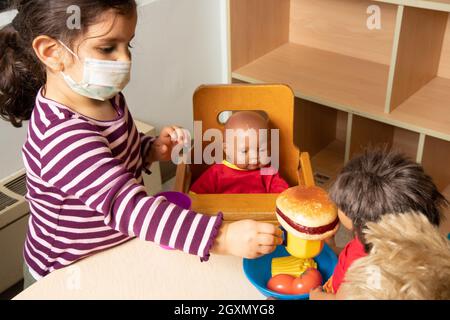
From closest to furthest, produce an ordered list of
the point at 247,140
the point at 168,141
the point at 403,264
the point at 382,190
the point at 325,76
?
the point at 403,264 → the point at 382,190 → the point at 168,141 → the point at 247,140 → the point at 325,76

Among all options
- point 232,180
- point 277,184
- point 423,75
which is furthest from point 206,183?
point 423,75

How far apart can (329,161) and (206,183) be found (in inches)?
32.2

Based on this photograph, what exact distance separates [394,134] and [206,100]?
3.00 ft

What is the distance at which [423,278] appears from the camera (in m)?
0.48

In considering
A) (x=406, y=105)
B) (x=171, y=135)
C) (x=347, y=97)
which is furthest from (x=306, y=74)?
(x=171, y=135)

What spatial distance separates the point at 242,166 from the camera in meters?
1.26

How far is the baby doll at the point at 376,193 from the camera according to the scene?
0.68 m

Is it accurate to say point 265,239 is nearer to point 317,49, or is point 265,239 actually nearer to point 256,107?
point 256,107

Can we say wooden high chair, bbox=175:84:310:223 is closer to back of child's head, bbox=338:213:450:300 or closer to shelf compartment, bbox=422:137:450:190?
shelf compartment, bbox=422:137:450:190

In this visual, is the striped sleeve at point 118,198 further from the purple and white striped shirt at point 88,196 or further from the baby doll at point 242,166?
the baby doll at point 242,166

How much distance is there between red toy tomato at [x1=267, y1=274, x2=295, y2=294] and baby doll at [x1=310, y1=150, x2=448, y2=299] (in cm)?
6

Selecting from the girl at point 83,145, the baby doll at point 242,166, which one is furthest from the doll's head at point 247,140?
the girl at point 83,145

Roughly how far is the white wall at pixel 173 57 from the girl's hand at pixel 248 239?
0.95m

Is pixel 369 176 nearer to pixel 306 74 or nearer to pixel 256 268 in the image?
pixel 256 268
